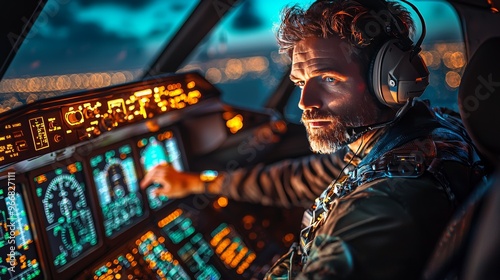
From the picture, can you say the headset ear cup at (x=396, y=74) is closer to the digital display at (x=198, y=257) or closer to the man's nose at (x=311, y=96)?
the man's nose at (x=311, y=96)

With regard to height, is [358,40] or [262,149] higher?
[358,40]

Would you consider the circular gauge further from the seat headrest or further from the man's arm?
the seat headrest

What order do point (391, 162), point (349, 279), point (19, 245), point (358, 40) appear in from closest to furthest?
point (349, 279)
point (391, 162)
point (358, 40)
point (19, 245)

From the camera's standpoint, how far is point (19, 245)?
1.38 m

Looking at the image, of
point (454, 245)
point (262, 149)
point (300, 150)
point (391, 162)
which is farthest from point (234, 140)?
point (454, 245)

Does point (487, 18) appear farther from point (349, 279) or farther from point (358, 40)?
point (349, 279)

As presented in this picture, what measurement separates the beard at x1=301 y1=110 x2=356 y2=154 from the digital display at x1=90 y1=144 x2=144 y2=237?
0.78m

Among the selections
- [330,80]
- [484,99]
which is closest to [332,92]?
[330,80]

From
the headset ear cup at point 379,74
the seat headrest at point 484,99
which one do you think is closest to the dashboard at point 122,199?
the headset ear cup at point 379,74

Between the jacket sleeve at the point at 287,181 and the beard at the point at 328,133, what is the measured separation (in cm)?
48

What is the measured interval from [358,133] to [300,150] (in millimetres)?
1443

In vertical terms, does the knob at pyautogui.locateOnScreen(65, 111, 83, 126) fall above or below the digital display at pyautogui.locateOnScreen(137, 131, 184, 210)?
above

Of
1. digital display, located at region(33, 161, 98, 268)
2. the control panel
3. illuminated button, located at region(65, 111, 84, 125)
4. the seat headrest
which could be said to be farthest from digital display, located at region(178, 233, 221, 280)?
the seat headrest

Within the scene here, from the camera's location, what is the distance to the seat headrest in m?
1.16
